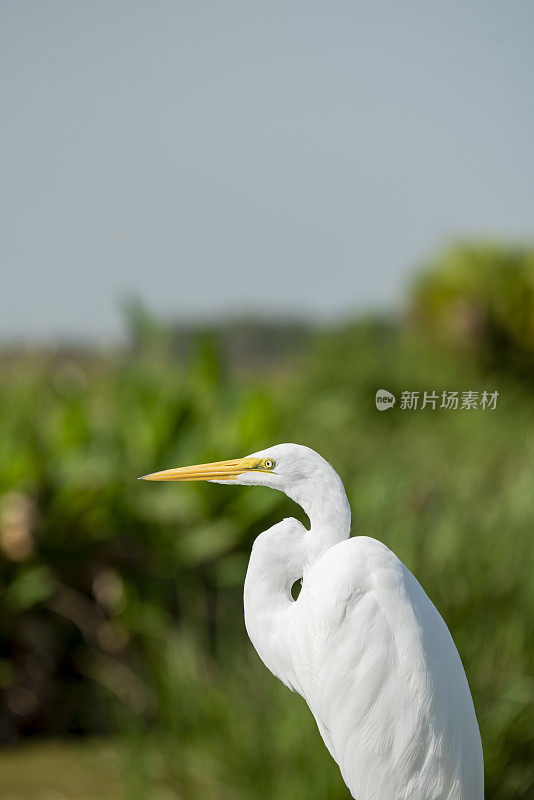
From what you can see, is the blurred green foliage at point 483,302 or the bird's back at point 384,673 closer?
the bird's back at point 384,673

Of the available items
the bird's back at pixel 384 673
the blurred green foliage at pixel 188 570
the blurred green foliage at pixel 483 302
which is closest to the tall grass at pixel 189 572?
the blurred green foliage at pixel 188 570

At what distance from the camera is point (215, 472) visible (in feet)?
1.43

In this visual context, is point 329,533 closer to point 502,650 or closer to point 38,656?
point 502,650

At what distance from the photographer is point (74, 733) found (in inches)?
83.7

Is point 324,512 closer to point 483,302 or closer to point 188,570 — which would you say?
point 188,570

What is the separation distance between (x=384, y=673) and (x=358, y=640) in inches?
0.9

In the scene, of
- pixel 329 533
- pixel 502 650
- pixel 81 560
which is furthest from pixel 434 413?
pixel 329 533

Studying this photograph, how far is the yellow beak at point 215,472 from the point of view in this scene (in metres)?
0.42

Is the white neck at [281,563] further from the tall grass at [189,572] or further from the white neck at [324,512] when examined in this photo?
the tall grass at [189,572]

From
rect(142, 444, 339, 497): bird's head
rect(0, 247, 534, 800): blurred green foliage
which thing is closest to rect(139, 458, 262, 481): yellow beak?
rect(142, 444, 339, 497): bird's head

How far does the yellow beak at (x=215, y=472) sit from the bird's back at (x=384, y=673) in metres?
0.06

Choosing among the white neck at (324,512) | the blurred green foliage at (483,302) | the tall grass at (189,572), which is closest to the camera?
the white neck at (324,512)

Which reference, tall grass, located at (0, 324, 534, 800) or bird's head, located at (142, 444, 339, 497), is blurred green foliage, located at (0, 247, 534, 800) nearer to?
tall grass, located at (0, 324, 534, 800)

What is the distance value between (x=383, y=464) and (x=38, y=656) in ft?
3.37
